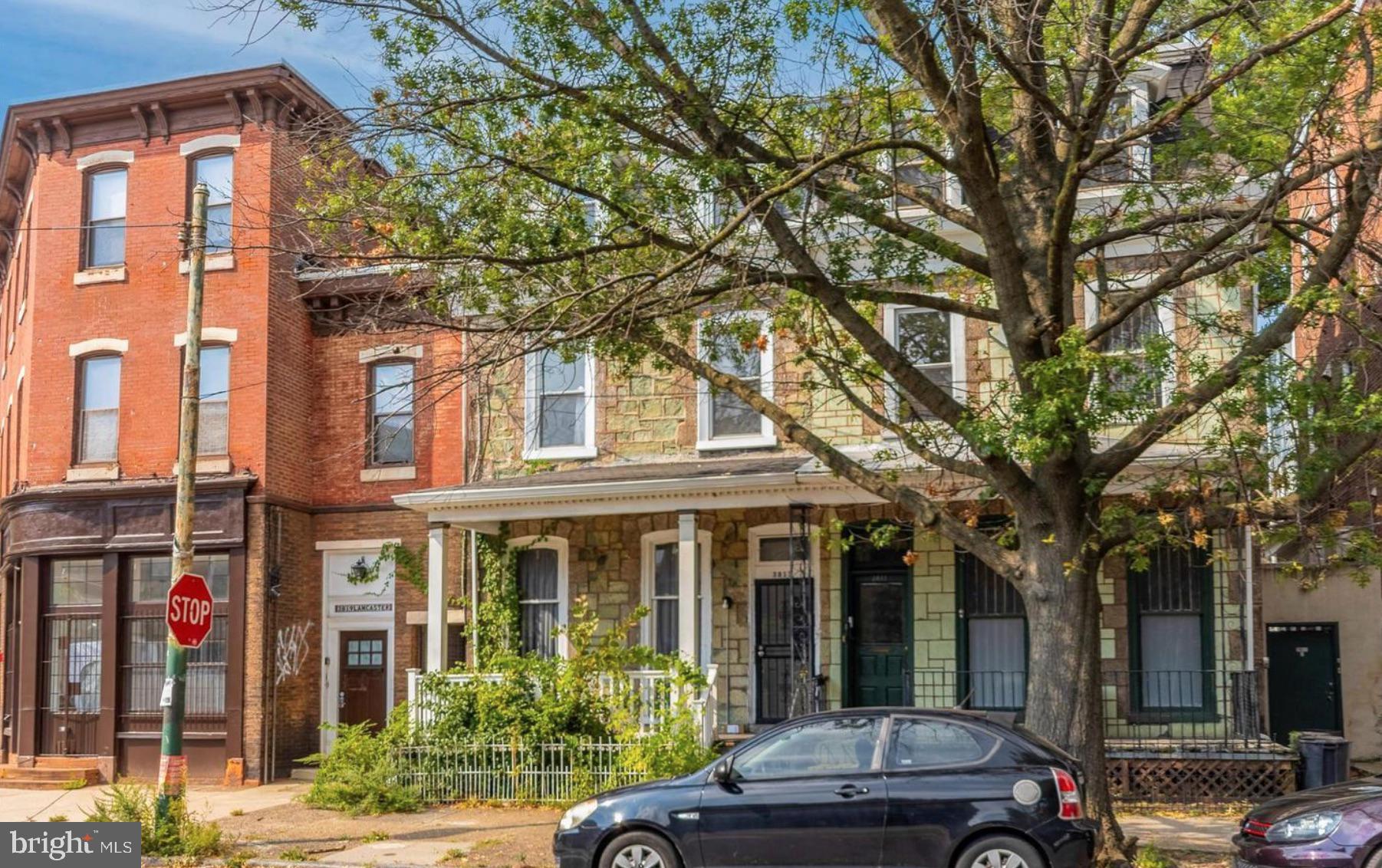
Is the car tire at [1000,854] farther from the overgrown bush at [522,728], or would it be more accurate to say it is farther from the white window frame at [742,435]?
the white window frame at [742,435]

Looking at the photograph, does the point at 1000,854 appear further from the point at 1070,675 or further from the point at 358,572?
the point at 358,572

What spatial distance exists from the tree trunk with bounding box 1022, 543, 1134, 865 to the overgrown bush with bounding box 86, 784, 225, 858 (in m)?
7.98

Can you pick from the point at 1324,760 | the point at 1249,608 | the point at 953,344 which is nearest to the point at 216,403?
the point at 953,344

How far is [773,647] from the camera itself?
18.9 metres

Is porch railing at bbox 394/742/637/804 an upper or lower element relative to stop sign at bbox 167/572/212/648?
lower

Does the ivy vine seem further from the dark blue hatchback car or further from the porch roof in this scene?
the dark blue hatchback car

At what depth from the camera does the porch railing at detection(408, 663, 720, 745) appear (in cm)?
1670

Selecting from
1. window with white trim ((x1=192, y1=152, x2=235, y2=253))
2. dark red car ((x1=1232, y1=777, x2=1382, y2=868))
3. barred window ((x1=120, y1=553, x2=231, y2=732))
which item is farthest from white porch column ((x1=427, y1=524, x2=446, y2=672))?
dark red car ((x1=1232, y1=777, x2=1382, y2=868))

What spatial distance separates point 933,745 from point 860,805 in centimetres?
71

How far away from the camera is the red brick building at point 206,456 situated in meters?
21.1

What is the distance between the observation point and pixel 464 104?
1200cm

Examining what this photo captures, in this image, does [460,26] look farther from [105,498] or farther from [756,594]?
[105,498]

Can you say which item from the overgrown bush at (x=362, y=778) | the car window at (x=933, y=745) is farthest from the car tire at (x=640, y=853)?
the overgrown bush at (x=362, y=778)

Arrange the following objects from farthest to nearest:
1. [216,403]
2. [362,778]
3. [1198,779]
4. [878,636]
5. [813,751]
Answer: [216,403], [878,636], [362,778], [1198,779], [813,751]
